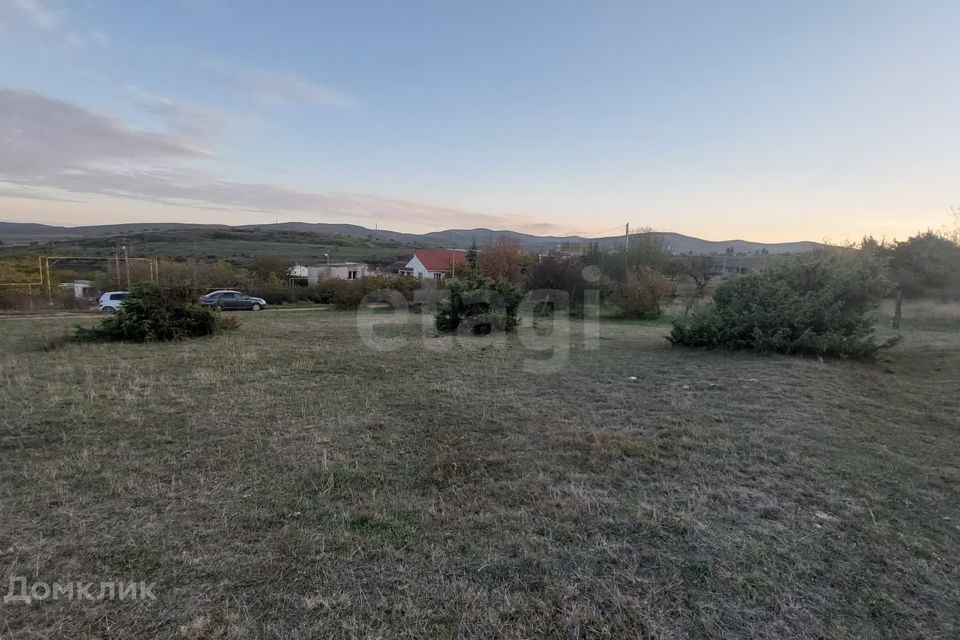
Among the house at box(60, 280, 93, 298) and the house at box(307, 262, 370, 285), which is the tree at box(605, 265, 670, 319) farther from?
the house at box(60, 280, 93, 298)

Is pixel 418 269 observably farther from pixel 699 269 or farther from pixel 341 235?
pixel 341 235

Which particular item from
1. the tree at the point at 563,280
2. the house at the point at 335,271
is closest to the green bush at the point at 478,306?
the tree at the point at 563,280

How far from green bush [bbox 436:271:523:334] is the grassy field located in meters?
5.77

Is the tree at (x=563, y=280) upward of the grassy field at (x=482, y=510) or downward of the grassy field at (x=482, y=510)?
upward

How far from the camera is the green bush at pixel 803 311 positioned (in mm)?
8133

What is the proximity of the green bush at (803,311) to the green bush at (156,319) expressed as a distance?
38.0 feet

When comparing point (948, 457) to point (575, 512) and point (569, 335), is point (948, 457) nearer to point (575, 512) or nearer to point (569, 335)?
point (575, 512)

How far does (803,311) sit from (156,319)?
44.8 feet

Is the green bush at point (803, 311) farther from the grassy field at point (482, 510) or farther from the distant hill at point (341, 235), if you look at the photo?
the distant hill at point (341, 235)

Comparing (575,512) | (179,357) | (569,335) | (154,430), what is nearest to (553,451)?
(575,512)

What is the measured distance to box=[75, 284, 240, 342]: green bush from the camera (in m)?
9.89

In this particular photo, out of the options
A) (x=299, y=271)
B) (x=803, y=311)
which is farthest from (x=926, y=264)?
(x=299, y=271)

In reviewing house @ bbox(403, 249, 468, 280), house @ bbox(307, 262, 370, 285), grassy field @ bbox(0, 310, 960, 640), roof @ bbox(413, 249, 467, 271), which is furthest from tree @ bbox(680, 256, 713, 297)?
house @ bbox(307, 262, 370, 285)

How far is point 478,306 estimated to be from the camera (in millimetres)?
11562
